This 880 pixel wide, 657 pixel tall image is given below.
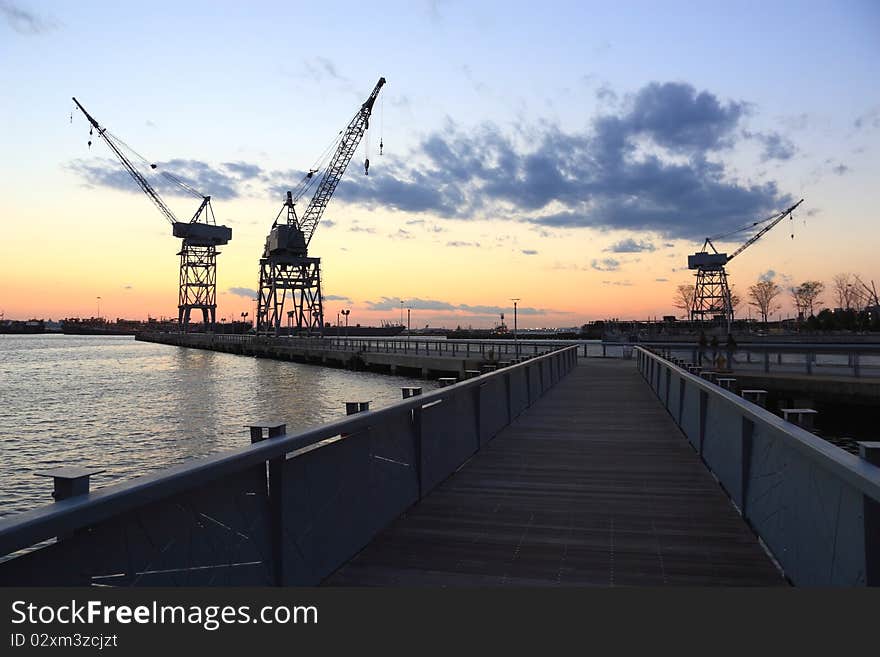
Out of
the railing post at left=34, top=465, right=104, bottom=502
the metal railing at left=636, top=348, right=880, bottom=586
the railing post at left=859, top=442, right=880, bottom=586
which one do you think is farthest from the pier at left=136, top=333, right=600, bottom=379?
the railing post at left=34, top=465, right=104, bottom=502

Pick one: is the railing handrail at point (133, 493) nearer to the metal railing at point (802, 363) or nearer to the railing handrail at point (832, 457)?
the railing handrail at point (832, 457)

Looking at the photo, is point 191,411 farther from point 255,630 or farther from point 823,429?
point 255,630

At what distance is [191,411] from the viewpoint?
104ft

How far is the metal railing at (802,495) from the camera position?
10.3 ft

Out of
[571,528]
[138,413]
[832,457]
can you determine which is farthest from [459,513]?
[138,413]

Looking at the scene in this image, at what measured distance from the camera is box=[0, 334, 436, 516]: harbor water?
19.0 meters

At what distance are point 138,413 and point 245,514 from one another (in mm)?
30273

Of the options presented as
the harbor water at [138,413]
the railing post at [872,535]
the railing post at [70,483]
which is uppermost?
the railing post at [70,483]

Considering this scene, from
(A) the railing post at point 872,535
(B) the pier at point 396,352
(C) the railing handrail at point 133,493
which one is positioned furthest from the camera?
(B) the pier at point 396,352

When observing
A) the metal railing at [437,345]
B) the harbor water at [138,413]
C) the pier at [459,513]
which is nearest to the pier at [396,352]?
the metal railing at [437,345]

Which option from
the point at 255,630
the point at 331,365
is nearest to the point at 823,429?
the point at 255,630

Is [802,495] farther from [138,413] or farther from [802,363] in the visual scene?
[138,413]

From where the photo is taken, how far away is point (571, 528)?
588 centimetres

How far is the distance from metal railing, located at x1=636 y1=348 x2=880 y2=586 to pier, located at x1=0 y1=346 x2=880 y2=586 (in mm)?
15
